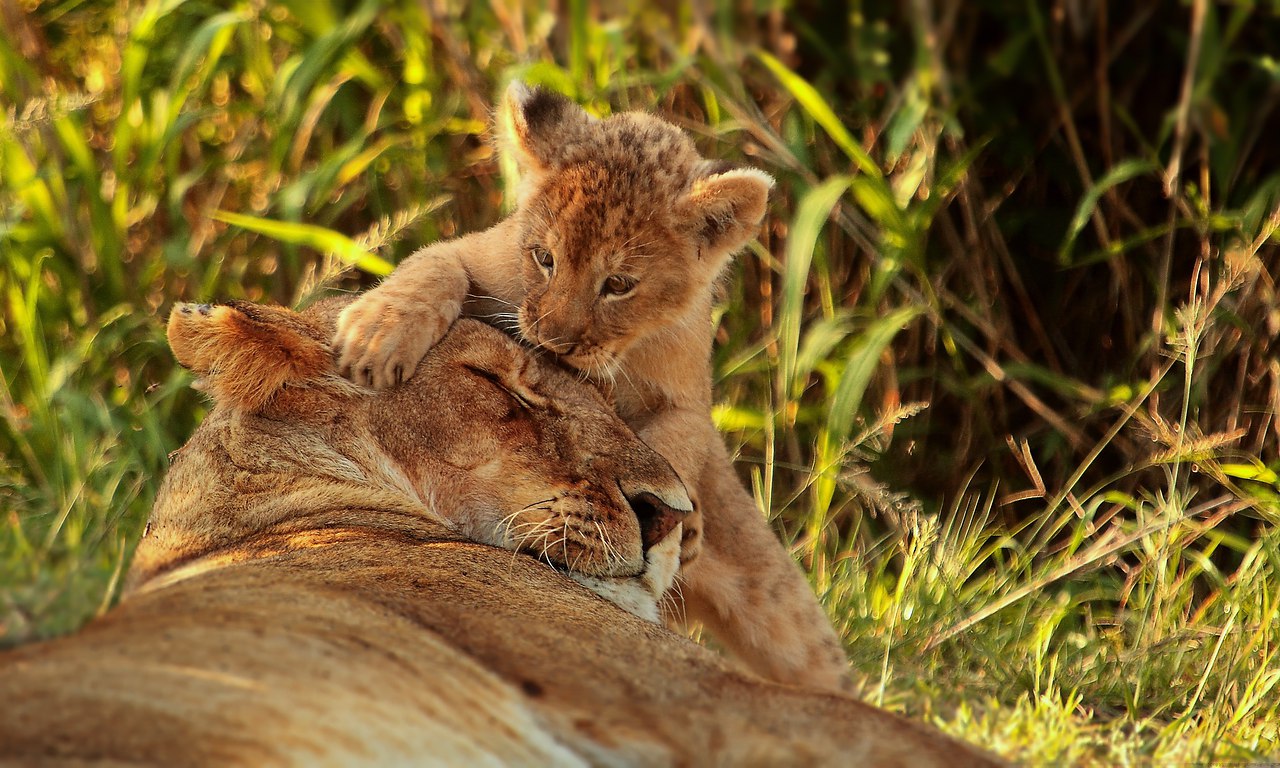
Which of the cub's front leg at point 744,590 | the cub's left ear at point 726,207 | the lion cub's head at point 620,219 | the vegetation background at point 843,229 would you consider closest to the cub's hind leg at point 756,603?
the cub's front leg at point 744,590

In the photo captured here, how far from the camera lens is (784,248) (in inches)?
210

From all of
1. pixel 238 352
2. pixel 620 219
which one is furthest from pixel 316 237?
pixel 238 352

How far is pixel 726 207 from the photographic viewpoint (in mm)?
3777

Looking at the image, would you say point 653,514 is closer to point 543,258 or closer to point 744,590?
point 744,590

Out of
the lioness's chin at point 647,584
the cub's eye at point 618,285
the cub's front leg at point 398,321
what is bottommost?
the lioness's chin at point 647,584

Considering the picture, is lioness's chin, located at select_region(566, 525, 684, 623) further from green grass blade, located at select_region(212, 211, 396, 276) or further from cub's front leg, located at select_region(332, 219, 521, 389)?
green grass blade, located at select_region(212, 211, 396, 276)

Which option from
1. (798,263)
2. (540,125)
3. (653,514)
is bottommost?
(653,514)

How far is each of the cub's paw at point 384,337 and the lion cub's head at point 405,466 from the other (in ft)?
0.12

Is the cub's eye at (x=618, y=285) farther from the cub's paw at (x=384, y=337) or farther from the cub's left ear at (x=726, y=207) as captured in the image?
the cub's paw at (x=384, y=337)

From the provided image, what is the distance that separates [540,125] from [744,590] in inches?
53.3

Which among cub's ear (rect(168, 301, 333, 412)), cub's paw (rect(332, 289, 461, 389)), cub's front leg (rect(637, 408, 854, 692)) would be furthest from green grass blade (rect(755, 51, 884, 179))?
cub's ear (rect(168, 301, 333, 412))

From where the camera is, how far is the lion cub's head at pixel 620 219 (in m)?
3.67

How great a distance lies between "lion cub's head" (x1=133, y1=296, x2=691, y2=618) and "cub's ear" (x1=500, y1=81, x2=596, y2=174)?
3.89ft

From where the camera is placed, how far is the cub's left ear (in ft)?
12.1
